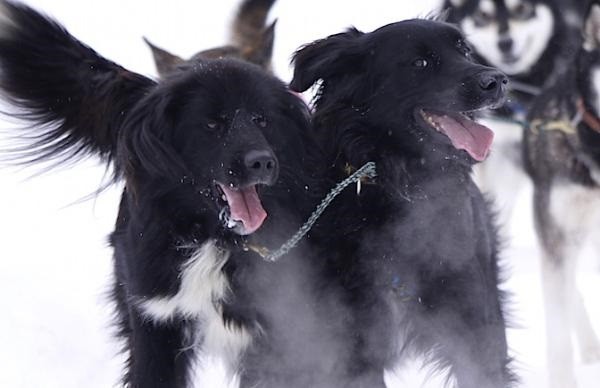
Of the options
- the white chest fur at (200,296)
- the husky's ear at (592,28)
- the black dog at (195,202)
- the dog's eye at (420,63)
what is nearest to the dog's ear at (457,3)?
the husky's ear at (592,28)

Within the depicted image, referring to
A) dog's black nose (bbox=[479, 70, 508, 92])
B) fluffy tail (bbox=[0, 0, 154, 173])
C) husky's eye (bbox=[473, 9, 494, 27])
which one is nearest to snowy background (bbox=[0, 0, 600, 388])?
fluffy tail (bbox=[0, 0, 154, 173])

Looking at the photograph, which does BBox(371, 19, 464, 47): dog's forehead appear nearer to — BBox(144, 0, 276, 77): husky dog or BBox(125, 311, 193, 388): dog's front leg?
BBox(125, 311, 193, 388): dog's front leg

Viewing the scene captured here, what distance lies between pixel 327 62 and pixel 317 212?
A: 53cm

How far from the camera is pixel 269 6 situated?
5.87m

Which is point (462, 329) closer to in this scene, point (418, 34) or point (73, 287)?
point (418, 34)

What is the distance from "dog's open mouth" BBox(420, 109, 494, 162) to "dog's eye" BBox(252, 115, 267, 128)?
0.53 metres

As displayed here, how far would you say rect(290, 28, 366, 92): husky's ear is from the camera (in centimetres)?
357

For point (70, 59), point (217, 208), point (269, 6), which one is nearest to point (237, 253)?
point (217, 208)

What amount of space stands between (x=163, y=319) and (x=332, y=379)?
61 centimetres

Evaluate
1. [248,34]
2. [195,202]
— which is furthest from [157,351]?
[248,34]

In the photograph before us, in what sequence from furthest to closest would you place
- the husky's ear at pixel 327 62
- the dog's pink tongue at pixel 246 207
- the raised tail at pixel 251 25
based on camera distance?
the raised tail at pixel 251 25
the husky's ear at pixel 327 62
the dog's pink tongue at pixel 246 207

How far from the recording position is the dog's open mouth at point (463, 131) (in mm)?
3385

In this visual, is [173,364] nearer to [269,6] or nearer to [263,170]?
[263,170]

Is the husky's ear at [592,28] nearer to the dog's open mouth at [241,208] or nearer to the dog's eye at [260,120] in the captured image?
the dog's eye at [260,120]
